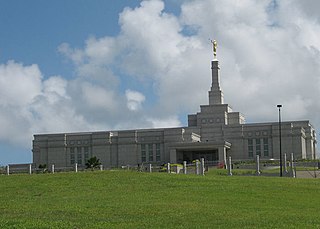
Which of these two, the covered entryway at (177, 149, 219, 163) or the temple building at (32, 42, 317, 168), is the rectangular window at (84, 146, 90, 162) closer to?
the temple building at (32, 42, 317, 168)

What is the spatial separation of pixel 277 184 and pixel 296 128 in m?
55.5

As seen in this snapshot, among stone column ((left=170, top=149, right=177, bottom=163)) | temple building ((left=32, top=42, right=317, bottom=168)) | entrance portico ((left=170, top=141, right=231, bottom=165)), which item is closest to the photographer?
entrance portico ((left=170, top=141, right=231, bottom=165))

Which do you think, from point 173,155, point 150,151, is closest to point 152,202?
point 173,155

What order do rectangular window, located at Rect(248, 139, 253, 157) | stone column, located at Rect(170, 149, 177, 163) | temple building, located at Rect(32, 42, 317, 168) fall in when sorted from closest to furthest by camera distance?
stone column, located at Rect(170, 149, 177, 163) < temple building, located at Rect(32, 42, 317, 168) < rectangular window, located at Rect(248, 139, 253, 157)

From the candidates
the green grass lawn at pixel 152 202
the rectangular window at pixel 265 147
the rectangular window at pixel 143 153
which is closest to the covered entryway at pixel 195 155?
the rectangular window at pixel 143 153

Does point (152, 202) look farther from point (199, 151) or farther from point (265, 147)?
point (265, 147)

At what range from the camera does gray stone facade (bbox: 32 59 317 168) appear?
86.9m

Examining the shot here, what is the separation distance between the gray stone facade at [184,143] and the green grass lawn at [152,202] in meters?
50.5

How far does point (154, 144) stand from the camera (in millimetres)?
89625

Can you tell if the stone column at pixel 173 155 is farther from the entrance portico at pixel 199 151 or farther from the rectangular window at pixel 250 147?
the rectangular window at pixel 250 147

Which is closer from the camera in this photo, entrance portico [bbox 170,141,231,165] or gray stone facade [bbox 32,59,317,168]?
entrance portico [bbox 170,141,231,165]

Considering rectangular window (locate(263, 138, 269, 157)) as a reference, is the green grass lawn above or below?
below

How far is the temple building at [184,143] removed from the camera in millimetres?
86938

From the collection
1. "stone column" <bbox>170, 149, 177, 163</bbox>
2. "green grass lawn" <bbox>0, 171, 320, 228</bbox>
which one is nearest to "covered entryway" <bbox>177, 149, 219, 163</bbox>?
"stone column" <bbox>170, 149, 177, 163</bbox>
